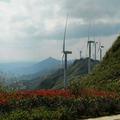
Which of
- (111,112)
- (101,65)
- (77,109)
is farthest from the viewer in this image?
(101,65)

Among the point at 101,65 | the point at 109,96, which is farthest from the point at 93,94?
the point at 101,65

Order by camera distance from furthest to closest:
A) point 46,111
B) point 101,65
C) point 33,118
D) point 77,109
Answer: point 101,65, point 77,109, point 46,111, point 33,118

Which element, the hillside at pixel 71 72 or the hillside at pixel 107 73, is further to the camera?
the hillside at pixel 71 72

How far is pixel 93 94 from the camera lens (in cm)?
2814

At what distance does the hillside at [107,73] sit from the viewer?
48466mm

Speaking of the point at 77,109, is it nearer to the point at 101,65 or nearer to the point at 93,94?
the point at 93,94

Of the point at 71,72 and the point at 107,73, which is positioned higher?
the point at 71,72

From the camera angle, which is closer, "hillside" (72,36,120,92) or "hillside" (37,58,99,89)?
"hillside" (72,36,120,92)

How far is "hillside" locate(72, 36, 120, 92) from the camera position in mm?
48466

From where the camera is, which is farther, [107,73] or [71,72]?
[71,72]

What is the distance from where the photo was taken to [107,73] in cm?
5341

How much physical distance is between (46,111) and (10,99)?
1.78m

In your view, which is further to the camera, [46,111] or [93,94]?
[93,94]

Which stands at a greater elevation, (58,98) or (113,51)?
(113,51)
